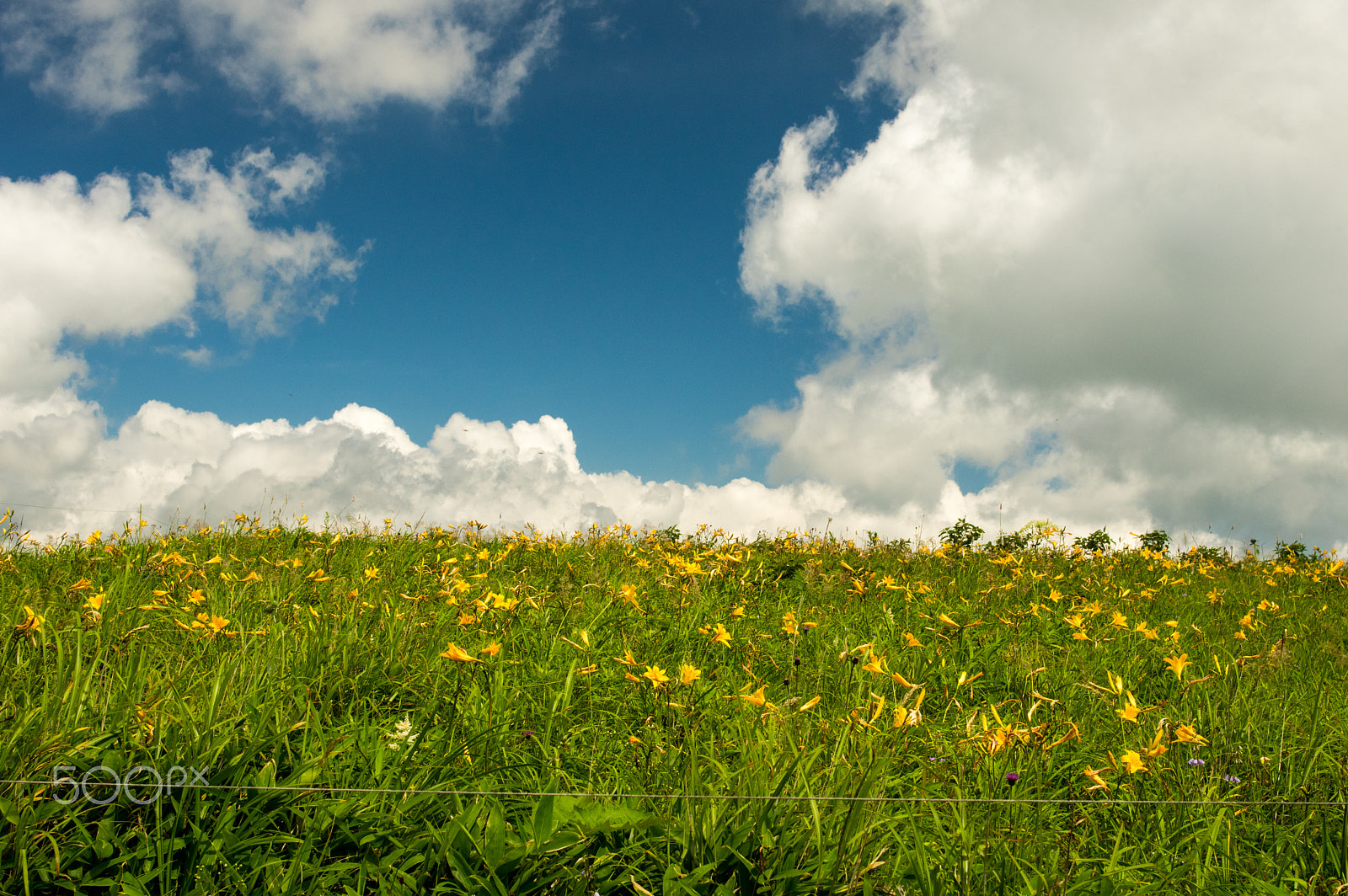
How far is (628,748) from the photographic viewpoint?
269cm

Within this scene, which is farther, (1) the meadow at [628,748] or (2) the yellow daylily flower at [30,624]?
(2) the yellow daylily flower at [30,624]

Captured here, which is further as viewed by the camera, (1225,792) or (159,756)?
(1225,792)

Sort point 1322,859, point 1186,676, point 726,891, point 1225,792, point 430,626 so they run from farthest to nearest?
point 1186,676
point 430,626
point 1225,792
point 1322,859
point 726,891

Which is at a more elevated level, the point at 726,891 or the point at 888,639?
the point at 888,639

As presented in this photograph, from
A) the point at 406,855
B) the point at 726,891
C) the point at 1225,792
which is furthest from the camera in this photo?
the point at 1225,792

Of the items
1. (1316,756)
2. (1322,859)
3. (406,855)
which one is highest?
(1316,756)

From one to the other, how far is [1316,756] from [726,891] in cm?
289

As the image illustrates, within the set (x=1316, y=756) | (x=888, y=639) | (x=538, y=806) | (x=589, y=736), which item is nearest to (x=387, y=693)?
(x=589, y=736)

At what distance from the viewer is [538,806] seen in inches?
74.5

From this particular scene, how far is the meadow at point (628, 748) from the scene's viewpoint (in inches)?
74.5

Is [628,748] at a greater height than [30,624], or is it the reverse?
[30,624]

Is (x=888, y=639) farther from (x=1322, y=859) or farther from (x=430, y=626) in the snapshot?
(x=430, y=626)

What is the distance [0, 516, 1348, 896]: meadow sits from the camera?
6.21 feet

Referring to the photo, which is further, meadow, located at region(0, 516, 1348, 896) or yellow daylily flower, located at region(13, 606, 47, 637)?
yellow daylily flower, located at region(13, 606, 47, 637)
